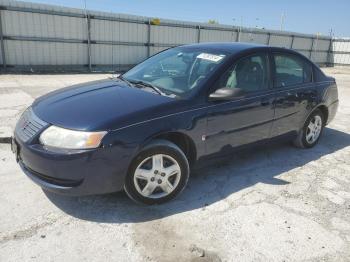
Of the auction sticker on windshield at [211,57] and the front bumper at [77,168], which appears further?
the auction sticker on windshield at [211,57]

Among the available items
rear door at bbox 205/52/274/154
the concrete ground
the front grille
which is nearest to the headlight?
the front grille

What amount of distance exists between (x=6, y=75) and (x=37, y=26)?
2.33 meters

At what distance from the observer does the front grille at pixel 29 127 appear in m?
2.96

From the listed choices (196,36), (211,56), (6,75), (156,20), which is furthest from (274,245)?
(196,36)

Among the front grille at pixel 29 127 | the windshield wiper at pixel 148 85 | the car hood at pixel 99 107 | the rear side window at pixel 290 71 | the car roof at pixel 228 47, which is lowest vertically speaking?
the front grille at pixel 29 127

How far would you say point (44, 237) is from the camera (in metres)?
2.71

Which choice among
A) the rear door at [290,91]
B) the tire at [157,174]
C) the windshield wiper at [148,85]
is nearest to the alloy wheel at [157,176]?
the tire at [157,174]

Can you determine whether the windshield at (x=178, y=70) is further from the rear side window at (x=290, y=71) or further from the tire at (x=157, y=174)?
the rear side window at (x=290, y=71)

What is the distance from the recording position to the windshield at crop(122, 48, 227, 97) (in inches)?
140

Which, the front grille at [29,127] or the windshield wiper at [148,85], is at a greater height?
the windshield wiper at [148,85]

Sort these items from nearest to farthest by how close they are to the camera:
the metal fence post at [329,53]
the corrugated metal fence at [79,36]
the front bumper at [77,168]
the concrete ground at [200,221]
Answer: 1. the concrete ground at [200,221]
2. the front bumper at [77,168]
3. the corrugated metal fence at [79,36]
4. the metal fence post at [329,53]

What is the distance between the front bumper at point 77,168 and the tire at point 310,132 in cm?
311

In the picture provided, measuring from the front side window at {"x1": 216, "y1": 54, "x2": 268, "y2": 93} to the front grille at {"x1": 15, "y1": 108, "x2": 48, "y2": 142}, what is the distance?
1.81m

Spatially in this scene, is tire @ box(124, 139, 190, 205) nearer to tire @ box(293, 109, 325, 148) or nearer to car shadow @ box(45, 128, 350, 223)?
car shadow @ box(45, 128, 350, 223)
